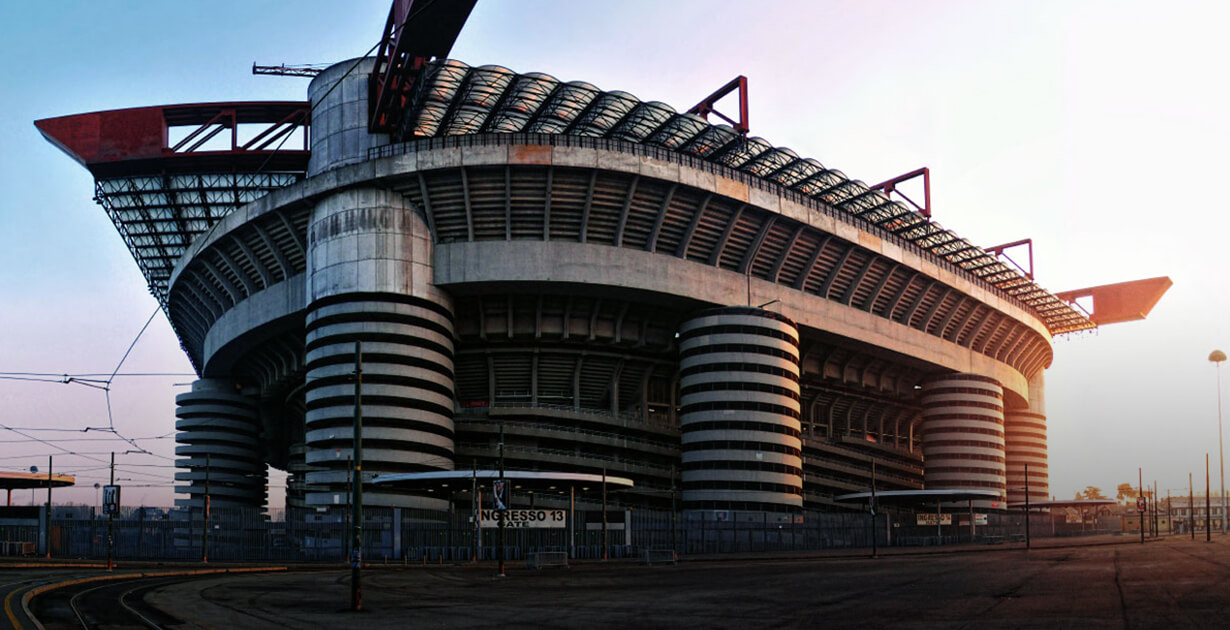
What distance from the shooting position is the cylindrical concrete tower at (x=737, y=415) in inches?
3275

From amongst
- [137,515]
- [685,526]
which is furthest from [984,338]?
[137,515]

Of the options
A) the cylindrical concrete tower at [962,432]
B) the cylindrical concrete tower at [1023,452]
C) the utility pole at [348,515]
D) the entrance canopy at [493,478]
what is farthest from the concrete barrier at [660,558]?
the cylindrical concrete tower at [1023,452]

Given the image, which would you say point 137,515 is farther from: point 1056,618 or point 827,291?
point 1056,618

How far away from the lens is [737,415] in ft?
275

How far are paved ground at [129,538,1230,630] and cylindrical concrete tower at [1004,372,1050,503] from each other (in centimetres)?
9960

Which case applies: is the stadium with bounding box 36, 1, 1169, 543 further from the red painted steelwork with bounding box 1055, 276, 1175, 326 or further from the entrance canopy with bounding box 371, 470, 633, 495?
the red painted steelwork with bounding box 1055, 276, 1175, 326

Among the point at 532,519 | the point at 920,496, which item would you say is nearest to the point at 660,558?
the point at 532,519

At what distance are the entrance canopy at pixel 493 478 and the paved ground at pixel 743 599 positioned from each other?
18.8m

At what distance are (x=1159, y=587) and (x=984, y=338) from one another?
3536 inches

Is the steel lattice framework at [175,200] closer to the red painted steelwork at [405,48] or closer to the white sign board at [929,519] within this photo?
the red painted steelwork at [405,48]

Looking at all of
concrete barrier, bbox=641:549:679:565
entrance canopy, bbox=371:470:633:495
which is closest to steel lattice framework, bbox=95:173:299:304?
entrance canopy, bbox=371:470:633:495

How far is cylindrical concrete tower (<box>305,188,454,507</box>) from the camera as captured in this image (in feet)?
244

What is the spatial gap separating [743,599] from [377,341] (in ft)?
164

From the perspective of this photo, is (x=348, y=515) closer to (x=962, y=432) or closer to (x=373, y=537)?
(x=373, y=537)
